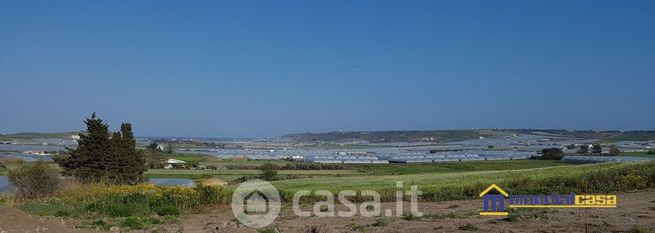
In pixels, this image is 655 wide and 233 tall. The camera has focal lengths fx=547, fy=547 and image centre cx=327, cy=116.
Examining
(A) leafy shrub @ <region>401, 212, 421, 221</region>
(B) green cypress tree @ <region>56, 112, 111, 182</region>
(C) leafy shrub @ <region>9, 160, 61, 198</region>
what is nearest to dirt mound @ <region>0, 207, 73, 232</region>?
(A) leafy shrub @ <region>401, 212, 421, 221</region>

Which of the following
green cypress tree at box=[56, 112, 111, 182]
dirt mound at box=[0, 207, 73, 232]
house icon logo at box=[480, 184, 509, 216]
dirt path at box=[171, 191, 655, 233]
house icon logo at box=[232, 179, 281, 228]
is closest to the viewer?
dirt path at box=[171, 191, 655, 233]

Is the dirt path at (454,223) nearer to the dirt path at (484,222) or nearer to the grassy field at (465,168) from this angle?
the dirt path at (484,222)

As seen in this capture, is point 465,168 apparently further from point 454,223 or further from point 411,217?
point 454,223

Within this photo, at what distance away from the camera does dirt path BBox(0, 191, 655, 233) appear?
11125 mm

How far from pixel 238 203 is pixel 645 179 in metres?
14.4

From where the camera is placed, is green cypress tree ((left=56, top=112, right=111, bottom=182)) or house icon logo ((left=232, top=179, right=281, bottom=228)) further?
green cypress tree ((left=56, top=112, right=111, bottom=182))

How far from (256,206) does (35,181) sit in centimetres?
1409

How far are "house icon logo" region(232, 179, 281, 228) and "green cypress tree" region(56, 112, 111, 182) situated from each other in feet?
68.0

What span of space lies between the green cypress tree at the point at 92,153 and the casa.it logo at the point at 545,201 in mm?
29501

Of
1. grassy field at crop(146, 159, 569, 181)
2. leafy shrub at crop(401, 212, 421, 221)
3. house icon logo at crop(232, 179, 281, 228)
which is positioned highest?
leafy shrub at crop(401, 212, 421, 221)

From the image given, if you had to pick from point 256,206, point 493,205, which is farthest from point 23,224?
point 493,205

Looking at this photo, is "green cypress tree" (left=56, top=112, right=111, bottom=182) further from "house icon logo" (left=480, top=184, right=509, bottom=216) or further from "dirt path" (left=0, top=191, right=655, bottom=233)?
"house icon logo" (left=480, top=184, right=509, bottom=216)

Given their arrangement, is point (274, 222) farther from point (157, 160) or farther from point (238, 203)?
point (157, 160)

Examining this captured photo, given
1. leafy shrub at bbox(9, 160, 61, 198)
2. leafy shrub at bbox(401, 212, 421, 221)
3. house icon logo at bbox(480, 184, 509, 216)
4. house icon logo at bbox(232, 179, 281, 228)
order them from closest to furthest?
leafy shrub at bbox(401, 212, 421, 221)
house icon logo at bbox(480, 184, 509, 216)
house icon logo at bbox(232, 179, 281, 228)
leafy shrub at bbox(9, 160, 61, 198)
